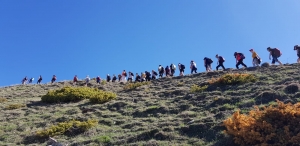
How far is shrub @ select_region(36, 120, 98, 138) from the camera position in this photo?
14.0 m

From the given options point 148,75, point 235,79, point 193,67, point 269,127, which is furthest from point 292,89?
point 148,75

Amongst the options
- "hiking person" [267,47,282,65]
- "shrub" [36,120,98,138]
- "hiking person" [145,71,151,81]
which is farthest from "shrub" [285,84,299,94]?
"hiking person" [145,71,151,81]

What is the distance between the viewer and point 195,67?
98.0 feet

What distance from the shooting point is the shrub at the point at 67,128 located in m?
14.0

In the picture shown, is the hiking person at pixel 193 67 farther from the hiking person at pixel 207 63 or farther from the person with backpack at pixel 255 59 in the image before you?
the person with backpack at pixel 255 59

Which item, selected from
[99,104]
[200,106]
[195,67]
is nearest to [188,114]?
[200,106]

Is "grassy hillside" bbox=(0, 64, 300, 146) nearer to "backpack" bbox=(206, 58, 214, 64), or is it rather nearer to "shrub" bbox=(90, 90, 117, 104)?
"shrub" bbox=(90, 90, 117, 104)

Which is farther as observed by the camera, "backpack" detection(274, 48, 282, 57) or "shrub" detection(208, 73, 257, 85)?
"backpack" detection(274, 48, 282, 57)

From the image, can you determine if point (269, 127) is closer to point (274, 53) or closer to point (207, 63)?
point (274, 53)

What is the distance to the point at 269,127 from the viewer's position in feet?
32.1

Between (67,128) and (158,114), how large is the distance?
410 centimetres

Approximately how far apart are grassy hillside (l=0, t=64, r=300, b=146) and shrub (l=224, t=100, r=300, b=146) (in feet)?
1.88

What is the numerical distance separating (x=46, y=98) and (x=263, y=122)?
1639 cm

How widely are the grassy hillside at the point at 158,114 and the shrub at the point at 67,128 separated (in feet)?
0.87
